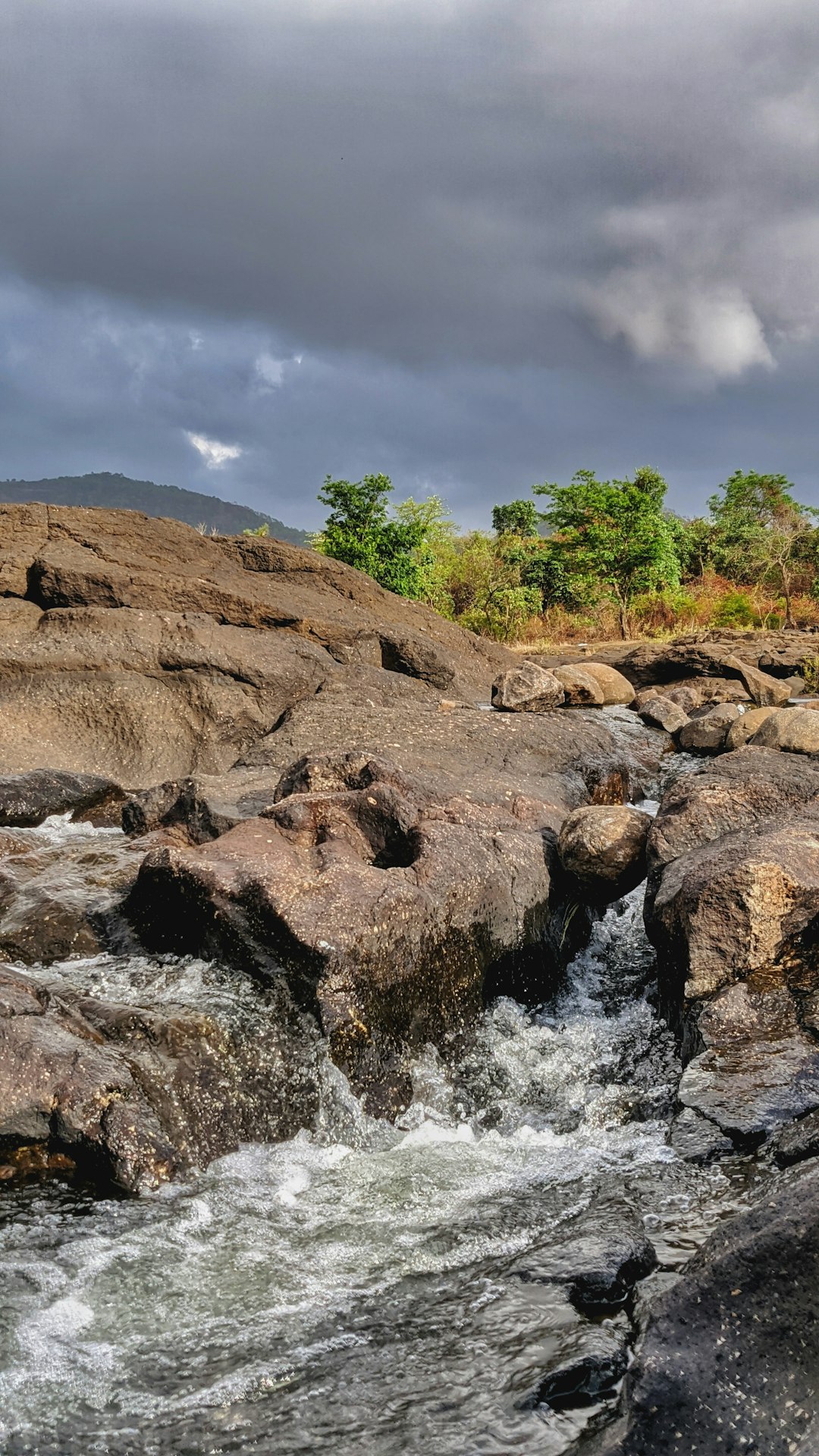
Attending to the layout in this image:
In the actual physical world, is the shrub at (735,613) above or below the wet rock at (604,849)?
above

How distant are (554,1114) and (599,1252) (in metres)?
1.47

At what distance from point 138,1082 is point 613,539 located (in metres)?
29.9

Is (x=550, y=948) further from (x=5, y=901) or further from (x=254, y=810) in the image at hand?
(x=5, y=901)

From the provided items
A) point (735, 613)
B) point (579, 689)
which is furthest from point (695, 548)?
point (579, 689)

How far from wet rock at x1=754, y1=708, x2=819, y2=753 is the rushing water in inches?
277

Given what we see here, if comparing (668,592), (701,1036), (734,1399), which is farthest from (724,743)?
(668,592)

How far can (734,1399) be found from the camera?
7.84ft

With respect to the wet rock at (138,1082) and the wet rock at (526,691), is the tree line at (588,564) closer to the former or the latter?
the wet rock at (526,691)

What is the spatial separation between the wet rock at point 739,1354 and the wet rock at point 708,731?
12.9 metres

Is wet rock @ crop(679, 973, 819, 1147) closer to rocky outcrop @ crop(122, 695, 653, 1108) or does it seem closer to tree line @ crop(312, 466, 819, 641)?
rocky outcrop @ crop(122, 695, 653, 1108)

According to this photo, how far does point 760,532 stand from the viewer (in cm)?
4872

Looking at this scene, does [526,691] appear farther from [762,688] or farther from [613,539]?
[613,539]

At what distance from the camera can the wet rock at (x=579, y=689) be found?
18.9 meters

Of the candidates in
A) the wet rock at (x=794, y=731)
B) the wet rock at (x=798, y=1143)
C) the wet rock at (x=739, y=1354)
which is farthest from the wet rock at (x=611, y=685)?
the wet rock at (x=739, y=1354)
